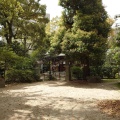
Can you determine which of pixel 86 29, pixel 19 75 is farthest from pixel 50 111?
pixel 19 75

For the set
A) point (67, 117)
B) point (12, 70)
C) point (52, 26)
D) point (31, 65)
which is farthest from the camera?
point (52, 26)

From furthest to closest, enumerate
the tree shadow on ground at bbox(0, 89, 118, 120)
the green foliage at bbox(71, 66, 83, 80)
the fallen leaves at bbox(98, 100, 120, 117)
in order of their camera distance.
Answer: the green foliage at bbox(71, 66, 83, 80)
the fallen leaves at bbox(98, 100, 120, 117)
the tree shadow on ground at bbox(0, 89, 118, 120)

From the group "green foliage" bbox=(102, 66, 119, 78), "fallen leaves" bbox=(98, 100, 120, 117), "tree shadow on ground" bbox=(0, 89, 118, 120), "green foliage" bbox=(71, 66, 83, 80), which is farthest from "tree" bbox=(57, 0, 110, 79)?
"fallen leaves" bbox=(98, 100, 120, 117)

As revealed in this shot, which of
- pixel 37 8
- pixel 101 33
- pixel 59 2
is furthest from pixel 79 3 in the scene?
pixel 37 8

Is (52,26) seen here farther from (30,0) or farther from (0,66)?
(0,66)

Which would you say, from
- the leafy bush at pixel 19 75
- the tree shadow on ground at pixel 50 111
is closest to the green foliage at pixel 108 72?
the leafy bush at pixel 19 75

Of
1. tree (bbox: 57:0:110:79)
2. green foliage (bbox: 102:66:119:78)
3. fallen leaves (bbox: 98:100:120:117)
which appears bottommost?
fallen leaves (bbox: 98:100:120:117)

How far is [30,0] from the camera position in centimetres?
2273

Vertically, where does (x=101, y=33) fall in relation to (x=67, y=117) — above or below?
above

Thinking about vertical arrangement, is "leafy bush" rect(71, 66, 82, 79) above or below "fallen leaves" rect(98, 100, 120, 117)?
above

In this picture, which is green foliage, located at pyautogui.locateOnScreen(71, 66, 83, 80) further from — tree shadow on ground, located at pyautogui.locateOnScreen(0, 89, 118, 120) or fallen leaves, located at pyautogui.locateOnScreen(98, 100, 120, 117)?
fallen leaves, located at pyautogui.locateOnScreen(98, 100, 120, 117)

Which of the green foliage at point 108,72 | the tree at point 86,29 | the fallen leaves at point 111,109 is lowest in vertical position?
the fallen leaves at point 111,109

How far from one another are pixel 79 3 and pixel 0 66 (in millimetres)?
8951

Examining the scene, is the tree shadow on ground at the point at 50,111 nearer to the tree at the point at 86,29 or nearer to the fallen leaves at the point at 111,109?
the fallen leaves at the point at 111,109
